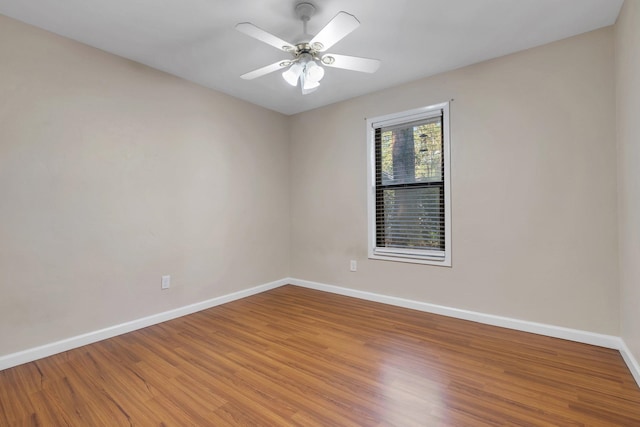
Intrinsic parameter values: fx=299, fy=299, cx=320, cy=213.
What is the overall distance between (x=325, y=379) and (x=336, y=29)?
2.14m

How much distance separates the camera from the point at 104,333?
8.19 ft

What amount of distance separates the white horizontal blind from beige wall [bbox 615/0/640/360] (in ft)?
4.18

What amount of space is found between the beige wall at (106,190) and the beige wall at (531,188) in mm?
1917

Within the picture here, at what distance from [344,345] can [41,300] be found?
2.29 metres

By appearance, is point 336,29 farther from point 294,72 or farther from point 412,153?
point 412,153

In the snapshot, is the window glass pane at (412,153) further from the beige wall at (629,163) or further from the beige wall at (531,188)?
the beige wall at (629,163)

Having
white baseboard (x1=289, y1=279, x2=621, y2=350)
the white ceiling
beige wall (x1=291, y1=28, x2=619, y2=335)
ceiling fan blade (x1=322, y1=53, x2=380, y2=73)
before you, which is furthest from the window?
ceiling fan blade (x1=322, y1=53, x2=380, y2=73)

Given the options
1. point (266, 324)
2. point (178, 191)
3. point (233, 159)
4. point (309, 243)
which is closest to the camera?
point (266, 324)

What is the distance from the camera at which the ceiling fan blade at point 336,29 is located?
1649 mm

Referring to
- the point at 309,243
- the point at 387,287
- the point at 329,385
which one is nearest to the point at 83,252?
the point at 329,385

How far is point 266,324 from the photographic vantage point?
2795 mm

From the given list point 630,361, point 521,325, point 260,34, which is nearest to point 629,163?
point 630,361

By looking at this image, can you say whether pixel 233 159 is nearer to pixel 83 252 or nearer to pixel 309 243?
pixel 309 243

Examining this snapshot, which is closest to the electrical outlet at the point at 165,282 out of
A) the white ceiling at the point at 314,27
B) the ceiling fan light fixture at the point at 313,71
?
the white ceiling at the point at 314,27
